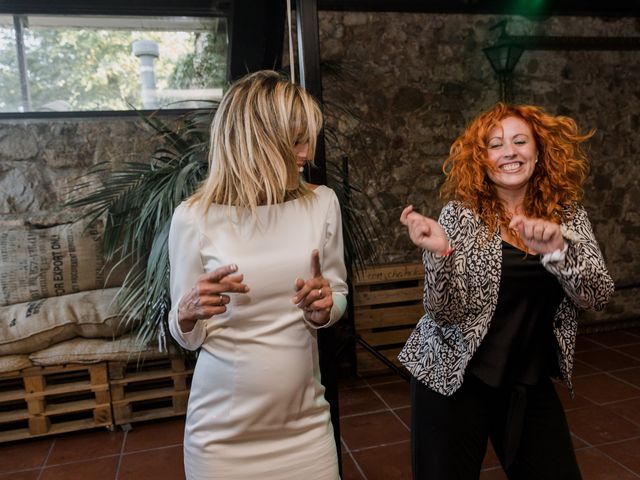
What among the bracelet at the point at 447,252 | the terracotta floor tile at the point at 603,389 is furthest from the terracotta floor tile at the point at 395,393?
the bracelet at the point at 447,252

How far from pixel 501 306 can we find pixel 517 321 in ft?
0.19

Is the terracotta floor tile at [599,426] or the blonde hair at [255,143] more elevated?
the blonde hair at [255,143]

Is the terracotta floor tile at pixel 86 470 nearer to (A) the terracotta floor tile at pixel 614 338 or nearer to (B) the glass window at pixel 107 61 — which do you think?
(B) the glass window at pixel 107 61

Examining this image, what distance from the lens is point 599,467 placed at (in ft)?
7.83

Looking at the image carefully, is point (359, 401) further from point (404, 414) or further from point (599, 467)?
point (599, 467)

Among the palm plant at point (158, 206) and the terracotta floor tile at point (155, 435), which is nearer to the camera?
the palm plant at point (158, 206)

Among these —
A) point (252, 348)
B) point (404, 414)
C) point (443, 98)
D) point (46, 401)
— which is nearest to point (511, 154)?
point (252, 348)

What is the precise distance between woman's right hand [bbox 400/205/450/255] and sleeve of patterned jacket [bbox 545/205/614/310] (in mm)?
267

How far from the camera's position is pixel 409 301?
12.0 feet

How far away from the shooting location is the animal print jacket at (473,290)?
4.40ft

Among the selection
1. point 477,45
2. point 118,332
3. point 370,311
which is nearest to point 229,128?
point 118,332

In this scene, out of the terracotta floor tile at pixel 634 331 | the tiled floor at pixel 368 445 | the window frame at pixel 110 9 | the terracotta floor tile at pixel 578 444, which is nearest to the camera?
the tiled floor at pixel 368 445

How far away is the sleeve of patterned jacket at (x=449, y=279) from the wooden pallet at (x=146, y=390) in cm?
188

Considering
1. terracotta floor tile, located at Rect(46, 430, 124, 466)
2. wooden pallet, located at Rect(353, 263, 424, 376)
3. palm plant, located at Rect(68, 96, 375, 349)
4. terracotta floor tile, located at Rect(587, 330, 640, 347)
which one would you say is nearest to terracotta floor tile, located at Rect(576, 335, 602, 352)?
terracotta floor tile, located at Rect(587, 330, 640, 347)
